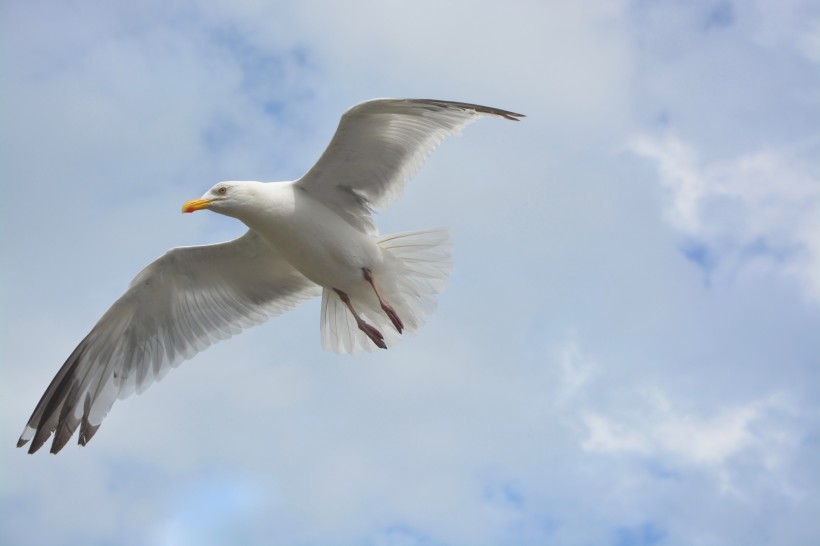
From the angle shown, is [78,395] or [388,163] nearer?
[388,163]

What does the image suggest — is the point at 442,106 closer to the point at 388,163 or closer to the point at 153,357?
the point at 388,163

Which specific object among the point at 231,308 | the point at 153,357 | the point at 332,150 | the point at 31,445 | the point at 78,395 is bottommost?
the point at 31,445

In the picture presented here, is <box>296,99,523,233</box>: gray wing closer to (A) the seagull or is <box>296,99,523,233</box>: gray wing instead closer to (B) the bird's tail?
(A) the seagull

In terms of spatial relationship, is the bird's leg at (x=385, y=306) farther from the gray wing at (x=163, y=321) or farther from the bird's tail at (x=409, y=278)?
the gray wing at (x=163, y=321)

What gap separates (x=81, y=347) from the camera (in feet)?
29.1

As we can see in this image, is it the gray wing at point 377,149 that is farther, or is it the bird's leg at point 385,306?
the bird's leg at point 385,306

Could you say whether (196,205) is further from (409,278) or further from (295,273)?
(409,278)

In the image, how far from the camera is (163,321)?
9.01 m

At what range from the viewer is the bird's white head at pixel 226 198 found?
306 inches

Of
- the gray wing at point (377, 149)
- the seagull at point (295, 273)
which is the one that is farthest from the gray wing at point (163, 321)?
the gray wing at point (377, 149)

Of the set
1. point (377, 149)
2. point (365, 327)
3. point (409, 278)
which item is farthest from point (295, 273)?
point (377, 149)

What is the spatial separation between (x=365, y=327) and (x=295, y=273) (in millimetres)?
1020

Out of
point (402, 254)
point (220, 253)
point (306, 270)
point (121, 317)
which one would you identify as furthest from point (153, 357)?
point (402, 254)

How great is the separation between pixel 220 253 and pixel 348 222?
4.11 feet
